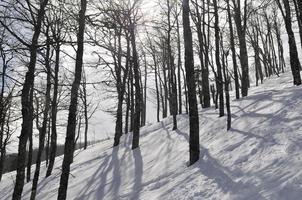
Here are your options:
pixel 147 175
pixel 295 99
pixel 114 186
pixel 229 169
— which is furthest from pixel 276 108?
pixel 114 186

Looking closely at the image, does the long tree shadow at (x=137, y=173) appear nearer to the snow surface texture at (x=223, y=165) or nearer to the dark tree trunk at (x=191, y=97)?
the snow surface texture at (x=223, y=165)

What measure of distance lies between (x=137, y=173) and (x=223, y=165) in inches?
184

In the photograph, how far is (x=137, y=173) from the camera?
1227cm

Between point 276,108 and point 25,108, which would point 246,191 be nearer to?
point 276,108

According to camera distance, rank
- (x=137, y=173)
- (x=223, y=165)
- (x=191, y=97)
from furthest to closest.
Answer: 1. (x=137, y=173)
2. (x=191, y=97)
3. (x=223, y=165)

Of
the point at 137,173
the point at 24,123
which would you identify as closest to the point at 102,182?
the point at 137,173

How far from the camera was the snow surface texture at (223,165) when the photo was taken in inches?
264

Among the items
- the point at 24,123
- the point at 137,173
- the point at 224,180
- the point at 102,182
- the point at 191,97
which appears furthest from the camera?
the point at 102,182

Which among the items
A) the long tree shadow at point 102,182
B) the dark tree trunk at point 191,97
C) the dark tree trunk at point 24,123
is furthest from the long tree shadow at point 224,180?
the dark tree trunk at point 24,123

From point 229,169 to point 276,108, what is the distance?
4.05m

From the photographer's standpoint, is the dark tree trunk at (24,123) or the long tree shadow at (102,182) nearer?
the dark tree trunk at (24,123)

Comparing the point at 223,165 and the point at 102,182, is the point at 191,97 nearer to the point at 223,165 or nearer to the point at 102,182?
the point at 223,165

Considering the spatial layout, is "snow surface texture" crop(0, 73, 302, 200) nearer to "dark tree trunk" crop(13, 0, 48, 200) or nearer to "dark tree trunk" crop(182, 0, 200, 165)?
"dark tree trunk" crop(182, 0, 200, 165)

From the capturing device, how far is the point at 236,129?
1115 cm
